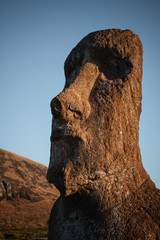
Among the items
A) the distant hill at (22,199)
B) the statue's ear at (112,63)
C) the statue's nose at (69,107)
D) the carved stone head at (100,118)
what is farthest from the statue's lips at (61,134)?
the distant hill at (22,199)

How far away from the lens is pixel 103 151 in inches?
100

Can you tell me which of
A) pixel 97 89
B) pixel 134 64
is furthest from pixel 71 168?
pixel 134 64

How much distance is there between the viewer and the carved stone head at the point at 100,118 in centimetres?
249

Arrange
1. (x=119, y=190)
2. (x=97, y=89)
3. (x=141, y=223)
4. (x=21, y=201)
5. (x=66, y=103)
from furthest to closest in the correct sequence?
(x=21, y=201) → (x=97, y=89) → (x=66, y=103) → (x=119, y=190) → (x=141, y=223)

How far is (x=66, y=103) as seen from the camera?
2627mm

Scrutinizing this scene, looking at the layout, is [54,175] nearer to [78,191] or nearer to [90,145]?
[78,191]

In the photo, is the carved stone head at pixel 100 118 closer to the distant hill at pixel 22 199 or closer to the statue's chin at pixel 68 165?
the statue's chin at pixel 68 165

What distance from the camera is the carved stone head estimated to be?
A: 8.17 ft

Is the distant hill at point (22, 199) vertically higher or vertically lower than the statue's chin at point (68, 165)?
lower

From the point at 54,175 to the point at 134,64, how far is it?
1.85 metres

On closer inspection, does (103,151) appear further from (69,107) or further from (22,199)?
(22,199)

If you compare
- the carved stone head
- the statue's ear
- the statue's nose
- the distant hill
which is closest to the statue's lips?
the carved stone head

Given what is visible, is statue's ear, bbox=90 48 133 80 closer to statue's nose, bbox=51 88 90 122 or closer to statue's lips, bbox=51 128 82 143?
statue's nose, bbox=51 88 90 122

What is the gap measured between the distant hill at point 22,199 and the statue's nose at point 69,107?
9814 millimetres
